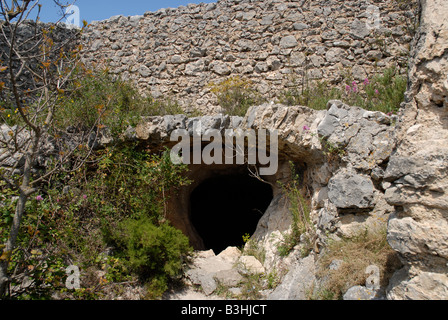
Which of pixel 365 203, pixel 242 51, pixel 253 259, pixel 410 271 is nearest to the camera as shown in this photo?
pixel 410 271

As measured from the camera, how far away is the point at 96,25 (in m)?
8.09

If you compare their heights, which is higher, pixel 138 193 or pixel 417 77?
pixel 417 77

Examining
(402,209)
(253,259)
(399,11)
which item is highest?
(399,11)

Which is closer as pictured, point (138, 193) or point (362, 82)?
point (138, 193)

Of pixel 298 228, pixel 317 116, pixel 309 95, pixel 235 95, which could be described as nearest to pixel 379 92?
pixel 309 95

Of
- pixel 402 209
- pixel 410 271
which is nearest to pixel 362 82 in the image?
pixel 402 209

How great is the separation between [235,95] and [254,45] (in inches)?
47.6

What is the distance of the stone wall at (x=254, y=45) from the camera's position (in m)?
6.63

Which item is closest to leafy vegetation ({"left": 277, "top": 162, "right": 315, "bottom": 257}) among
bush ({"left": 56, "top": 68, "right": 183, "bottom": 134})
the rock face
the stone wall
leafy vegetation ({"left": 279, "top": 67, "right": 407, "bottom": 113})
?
leafy vegetation ({"left": 279, "top": 67, "right": 407, "bottom": 113})

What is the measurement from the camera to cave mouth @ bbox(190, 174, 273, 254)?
823cm

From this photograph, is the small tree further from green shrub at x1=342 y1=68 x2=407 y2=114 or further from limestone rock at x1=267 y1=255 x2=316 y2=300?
→ green shrub at x1=342 y1=68 x2=407 y2=114

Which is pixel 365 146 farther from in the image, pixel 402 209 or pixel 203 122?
pixel 203 122

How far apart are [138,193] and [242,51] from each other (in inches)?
140

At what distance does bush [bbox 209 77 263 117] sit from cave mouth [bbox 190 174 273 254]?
1.94 meters
